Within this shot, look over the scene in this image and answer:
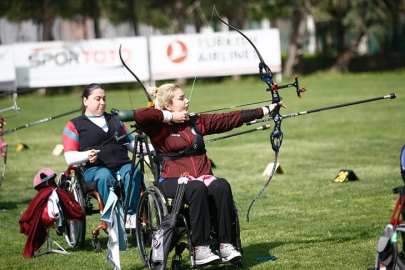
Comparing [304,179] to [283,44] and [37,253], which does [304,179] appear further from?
[283,44]

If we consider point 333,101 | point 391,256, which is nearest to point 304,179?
point 391,256

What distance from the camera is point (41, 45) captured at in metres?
27.4

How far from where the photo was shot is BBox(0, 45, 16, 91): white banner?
26.4m

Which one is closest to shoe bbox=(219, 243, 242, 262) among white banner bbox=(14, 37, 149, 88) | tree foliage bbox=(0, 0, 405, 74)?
white banner bbox=(14, 37, 149, 88)

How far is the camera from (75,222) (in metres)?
7.24

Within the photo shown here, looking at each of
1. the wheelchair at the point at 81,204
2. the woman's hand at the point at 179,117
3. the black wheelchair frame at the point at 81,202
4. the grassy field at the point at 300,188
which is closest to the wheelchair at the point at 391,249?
the grassy field at the point at 300,188

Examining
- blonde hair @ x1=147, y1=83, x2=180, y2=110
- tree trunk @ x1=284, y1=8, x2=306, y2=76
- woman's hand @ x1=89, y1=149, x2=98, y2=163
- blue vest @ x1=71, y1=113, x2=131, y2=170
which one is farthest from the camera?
tree trunk @ x1=284, y1=8, x2=306, y2=76

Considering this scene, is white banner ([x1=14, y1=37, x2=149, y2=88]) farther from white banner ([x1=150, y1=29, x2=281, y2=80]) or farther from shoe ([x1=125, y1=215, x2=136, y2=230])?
shoe ([x1=125, y1=215, x2=136, y2=230])

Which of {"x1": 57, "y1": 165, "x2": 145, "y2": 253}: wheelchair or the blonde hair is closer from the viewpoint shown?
the blonde hair

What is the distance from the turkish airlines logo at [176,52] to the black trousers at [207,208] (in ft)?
71.7

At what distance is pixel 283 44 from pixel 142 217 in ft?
236

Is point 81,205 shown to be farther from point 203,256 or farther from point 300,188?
point 300,188

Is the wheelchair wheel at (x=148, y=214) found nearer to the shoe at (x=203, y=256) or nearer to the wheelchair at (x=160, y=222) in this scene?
the wheelchair at (x=160, y=222)

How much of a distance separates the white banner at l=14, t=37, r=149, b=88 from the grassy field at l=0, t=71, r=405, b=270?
4701 millimetres
